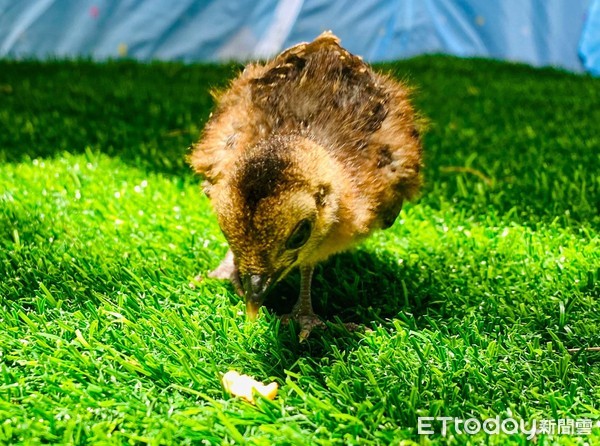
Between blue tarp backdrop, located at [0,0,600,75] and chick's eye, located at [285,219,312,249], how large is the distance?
5.08 metres

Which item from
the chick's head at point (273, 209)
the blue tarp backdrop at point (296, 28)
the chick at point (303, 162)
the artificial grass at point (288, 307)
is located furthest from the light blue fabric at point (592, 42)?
the chick's head at point (273, 209)

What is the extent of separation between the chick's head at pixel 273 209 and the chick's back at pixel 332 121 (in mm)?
179

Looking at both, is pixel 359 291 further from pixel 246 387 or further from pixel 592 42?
pixel 592 42

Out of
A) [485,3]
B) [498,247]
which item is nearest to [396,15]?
[485,3]

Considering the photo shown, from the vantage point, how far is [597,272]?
Answer: 2150mm

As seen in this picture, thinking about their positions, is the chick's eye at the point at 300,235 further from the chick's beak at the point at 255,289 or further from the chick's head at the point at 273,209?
the chick's beak at the point at 255,289

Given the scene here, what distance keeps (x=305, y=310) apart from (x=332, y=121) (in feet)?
1.95

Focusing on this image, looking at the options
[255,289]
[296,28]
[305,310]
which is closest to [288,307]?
[305,310]

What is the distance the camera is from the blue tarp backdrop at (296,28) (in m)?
6.61

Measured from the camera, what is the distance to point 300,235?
5.60 feet

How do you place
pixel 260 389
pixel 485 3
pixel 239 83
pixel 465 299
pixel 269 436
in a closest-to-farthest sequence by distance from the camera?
1. pixel 269 436
2. pixel 260 389
3. pixel 465 299
4. pixel 239 83
5. pixel 485 3

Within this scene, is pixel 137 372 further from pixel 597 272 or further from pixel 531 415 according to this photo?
pixel 597 272

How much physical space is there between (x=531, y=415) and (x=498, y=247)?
38.3 inches

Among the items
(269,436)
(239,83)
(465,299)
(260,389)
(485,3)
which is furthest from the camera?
(485,3)
